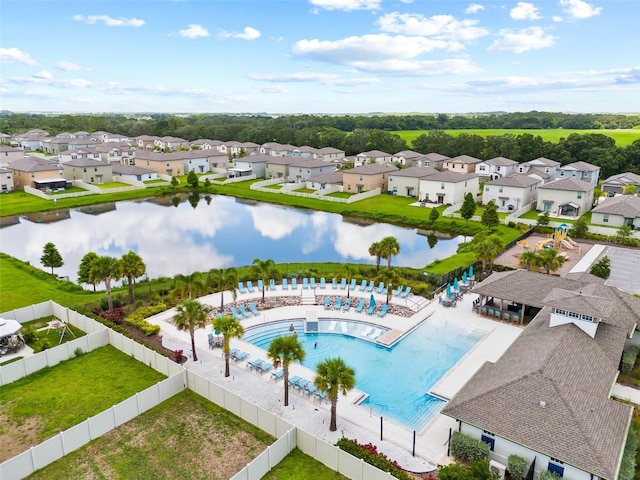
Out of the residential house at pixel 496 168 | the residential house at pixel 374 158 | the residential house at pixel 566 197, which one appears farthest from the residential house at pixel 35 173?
the residential house at pixel 566 197

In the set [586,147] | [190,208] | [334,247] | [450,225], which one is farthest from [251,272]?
[586,147]

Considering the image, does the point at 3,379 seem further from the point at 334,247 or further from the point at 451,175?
the point at 451,175

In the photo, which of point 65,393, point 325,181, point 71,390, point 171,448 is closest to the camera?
point 171,448

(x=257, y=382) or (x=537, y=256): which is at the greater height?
(x=537, y=256)

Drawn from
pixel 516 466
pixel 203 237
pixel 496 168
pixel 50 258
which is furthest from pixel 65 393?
pixel 496 168

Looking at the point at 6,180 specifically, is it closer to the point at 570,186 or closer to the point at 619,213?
the point at 570,186
